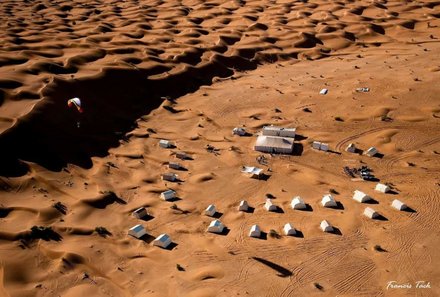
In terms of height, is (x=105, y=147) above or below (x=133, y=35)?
below

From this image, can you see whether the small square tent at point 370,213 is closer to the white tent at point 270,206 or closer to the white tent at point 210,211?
the white tent at point 270,206

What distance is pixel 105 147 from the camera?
59.5 feet

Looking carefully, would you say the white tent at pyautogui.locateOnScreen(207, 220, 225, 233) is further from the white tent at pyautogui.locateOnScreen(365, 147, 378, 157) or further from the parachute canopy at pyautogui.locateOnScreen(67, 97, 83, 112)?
the parachute canopy at pyautogui.locateOnScreen(67, 97, 83, 112)

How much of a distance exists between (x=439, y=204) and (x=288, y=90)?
10.9 metres

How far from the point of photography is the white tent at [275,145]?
17.5 meters

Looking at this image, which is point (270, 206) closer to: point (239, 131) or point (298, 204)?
point (298, 204)

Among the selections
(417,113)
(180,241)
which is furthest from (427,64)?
(180,241)

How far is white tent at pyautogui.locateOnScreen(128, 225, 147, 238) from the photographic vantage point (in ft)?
42.4

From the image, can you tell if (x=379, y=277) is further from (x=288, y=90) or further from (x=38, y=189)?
(x=288, y=90)

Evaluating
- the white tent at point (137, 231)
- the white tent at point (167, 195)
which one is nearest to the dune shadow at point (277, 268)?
the white tent at point (137, 231)

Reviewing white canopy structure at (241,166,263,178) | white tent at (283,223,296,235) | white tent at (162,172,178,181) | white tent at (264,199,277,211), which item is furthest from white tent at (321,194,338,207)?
white tent at (162,172,178,181)

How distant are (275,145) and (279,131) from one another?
94 cm

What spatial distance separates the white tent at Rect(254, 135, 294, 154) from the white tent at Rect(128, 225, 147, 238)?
21.4ft

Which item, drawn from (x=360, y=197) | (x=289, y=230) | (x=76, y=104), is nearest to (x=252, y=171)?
(x=289, y=230)
